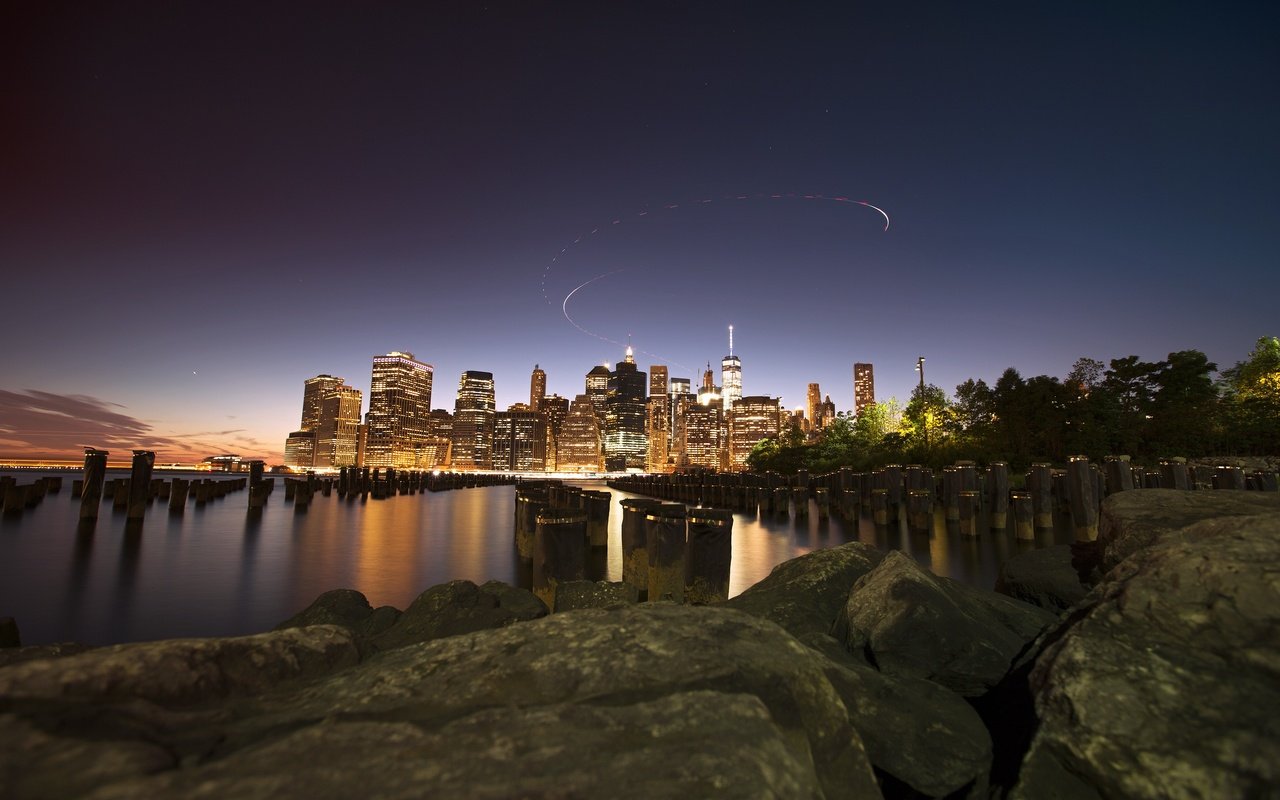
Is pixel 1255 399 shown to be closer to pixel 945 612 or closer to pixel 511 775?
pixel 945 612

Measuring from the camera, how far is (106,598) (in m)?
11.8

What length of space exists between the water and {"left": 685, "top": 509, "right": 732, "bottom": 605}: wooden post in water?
4546 millimetres

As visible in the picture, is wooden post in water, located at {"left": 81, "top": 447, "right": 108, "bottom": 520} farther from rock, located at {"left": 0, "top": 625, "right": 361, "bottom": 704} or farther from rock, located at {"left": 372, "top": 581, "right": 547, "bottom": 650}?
rock, located at {"left": 0, "top": 625, "right": 361, "bottom": 704}

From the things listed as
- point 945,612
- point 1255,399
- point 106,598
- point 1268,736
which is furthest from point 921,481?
point 1255,399

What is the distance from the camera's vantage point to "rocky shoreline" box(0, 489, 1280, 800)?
1837 millimetres

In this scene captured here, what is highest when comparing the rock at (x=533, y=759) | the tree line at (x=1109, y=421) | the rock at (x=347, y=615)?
the tree line at (x=1109, y=421)

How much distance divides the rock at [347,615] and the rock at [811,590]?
445cm

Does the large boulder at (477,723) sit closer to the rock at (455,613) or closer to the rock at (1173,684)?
the rock at (1173,684)

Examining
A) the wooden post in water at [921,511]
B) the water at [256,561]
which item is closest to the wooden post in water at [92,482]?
the water at [256,561]

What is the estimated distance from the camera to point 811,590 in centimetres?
666

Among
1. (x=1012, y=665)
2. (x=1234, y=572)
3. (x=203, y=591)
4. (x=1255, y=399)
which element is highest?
(x=1255, y=399)

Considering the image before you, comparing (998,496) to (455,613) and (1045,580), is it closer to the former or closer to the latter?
(1045,580)

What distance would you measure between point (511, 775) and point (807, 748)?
149 cm

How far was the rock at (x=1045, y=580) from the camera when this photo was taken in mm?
7098
